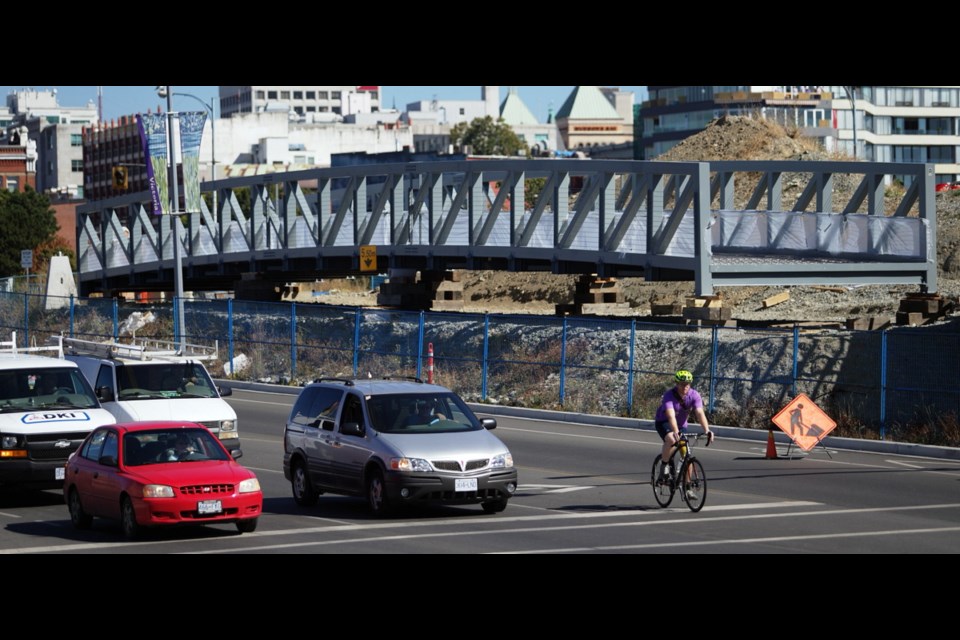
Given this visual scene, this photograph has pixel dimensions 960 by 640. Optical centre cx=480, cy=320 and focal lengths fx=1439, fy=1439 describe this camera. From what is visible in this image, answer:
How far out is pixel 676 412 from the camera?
59.5 feet

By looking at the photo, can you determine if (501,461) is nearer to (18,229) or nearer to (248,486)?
(248,486)

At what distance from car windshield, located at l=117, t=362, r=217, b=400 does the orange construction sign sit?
9.81 m

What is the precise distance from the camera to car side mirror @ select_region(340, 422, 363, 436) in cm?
1819

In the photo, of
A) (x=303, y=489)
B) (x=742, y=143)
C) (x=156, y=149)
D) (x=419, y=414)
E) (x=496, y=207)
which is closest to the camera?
(x=419, y=414)

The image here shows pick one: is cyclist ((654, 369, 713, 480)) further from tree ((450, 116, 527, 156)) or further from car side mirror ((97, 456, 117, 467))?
tree ((450, 116, 527, 156))

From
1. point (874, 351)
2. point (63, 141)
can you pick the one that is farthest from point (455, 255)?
point (63, 141)

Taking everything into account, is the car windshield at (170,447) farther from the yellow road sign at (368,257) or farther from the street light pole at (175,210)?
the yellow road sign at (368,257)

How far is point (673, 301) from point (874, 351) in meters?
22.8

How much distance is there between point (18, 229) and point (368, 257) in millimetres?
74256

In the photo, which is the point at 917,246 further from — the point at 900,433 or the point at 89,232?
the point at 89,232

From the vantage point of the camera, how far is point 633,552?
14680 millimetres

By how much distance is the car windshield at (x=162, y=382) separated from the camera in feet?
73.4

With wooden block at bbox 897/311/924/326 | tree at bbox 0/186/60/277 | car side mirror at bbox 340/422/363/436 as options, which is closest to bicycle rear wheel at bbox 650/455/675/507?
car side mirror at bbox 340/422/363/436

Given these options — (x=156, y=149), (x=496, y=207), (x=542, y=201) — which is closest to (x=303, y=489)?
(x=542, y=201)
